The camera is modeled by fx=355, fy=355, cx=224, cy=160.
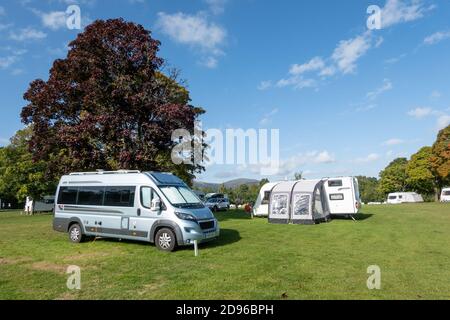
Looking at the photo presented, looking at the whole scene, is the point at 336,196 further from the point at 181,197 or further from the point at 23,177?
the point at 23,177

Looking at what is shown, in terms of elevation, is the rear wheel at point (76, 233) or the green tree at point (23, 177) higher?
the green tree at point (23, 177)

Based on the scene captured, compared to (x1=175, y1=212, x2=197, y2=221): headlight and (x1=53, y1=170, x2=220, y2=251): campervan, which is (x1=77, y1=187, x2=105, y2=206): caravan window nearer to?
(x1=53, y1=170, x2=220, y2=251): campervan

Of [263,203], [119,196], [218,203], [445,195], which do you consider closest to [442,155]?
[445,195]

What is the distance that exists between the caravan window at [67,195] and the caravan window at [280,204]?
432 inches

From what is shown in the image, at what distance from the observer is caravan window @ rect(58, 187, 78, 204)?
14.2 meters

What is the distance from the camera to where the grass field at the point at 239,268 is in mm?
6941

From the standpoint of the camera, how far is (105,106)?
1875cm

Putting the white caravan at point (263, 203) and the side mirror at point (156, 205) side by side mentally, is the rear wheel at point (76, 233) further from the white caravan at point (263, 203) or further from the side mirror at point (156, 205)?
the white caravan at point (263, 203)

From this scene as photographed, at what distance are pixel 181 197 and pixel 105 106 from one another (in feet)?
29.5

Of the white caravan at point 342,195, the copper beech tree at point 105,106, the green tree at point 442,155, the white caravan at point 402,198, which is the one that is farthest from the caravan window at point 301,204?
the white caravan at point 402,198

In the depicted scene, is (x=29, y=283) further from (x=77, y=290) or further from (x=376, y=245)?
(x=376, y=245)

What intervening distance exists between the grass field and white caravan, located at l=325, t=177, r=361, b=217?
6.92 metres

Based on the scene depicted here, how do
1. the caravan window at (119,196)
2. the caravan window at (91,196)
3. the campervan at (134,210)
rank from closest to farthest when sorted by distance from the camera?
1. the campervan at (134,210)
2. the caravan window at (119,196)
3. the caravan window at (91,196)

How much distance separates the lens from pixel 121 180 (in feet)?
42.5
